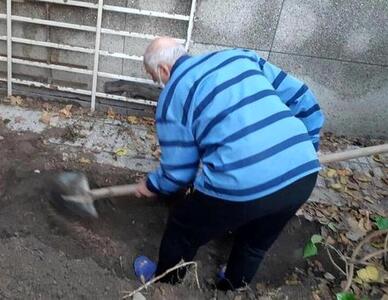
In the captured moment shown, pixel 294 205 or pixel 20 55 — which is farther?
pixel 20 55

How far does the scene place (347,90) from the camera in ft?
15.0

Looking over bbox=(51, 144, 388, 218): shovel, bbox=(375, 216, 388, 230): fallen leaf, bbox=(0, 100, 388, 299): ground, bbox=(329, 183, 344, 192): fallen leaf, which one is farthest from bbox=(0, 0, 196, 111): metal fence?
bbox=(375, 216, 388, 230): fallen leaf

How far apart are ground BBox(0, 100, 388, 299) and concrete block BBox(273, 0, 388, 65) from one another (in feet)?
4.04

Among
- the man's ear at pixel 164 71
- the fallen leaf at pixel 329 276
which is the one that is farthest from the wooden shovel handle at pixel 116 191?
the fallen leaf at pixel 329 276

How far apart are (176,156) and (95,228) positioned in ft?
4.84

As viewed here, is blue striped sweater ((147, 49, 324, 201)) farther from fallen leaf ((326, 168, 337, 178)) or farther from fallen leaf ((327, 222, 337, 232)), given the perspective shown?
fallen leaf ((326, 168, 337, 178))

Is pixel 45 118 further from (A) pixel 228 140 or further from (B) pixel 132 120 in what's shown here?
(A) pixel 228 140

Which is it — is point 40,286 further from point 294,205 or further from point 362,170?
point 362,170

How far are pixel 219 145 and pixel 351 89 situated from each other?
3146 millimetres

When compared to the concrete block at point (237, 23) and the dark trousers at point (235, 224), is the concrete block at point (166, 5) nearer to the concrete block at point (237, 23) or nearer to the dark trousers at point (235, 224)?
the concrete block at point (237, 23)

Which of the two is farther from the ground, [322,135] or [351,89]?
[351,89]

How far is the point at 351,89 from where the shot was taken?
4.57m

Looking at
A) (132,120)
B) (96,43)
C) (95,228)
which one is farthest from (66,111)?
(95,228)

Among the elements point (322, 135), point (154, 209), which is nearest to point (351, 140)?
point (322, 135)
